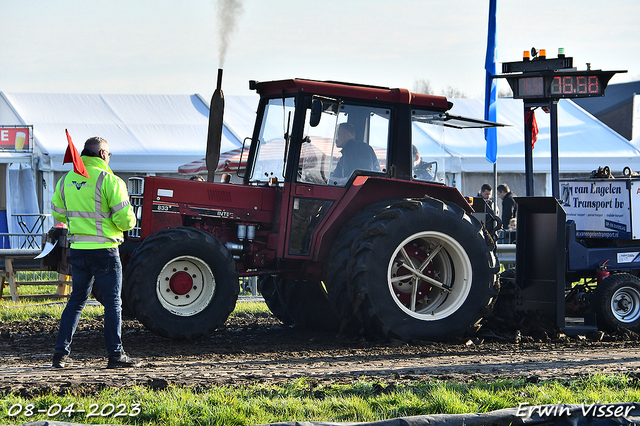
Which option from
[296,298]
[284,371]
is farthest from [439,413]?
[296,298]

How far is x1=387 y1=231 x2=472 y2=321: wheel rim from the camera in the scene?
23.7ft

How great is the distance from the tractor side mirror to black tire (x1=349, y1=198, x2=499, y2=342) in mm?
1014

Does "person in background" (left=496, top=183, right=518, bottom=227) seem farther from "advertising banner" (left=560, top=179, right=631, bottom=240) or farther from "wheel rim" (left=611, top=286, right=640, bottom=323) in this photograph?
"wheel rim" (left=611, top=286, right=640, bottom=323)

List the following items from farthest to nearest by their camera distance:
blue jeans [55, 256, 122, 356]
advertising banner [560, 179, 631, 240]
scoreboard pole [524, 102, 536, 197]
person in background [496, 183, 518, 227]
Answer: person in background [496, 183, 518, 227]
scoreboard pole [524, 102, 536, 197]
advertising banner [560, 179, 631, 240]
blue jeans [55, 256, 122, 356]

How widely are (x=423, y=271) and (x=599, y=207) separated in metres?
2.56

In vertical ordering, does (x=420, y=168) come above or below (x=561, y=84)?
below

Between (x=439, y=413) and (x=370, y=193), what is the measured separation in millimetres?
3373

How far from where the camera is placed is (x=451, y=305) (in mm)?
7281

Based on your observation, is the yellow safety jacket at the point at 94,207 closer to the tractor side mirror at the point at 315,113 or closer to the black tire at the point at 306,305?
the tractor side mirror at the point at 315,113

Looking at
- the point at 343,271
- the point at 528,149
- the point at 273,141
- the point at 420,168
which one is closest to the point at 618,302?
the point at 528,149

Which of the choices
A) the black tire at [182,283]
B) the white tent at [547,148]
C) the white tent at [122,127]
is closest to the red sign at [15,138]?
the white tent at [122,127]

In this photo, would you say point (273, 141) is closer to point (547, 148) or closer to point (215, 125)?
point (215, 125)

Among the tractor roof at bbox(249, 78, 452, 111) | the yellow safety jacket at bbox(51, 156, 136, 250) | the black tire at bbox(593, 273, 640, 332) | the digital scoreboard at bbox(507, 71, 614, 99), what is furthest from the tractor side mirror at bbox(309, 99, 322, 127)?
the black tire at bbox(593, 273, 640, 332)

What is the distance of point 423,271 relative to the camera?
7496 millimetres
